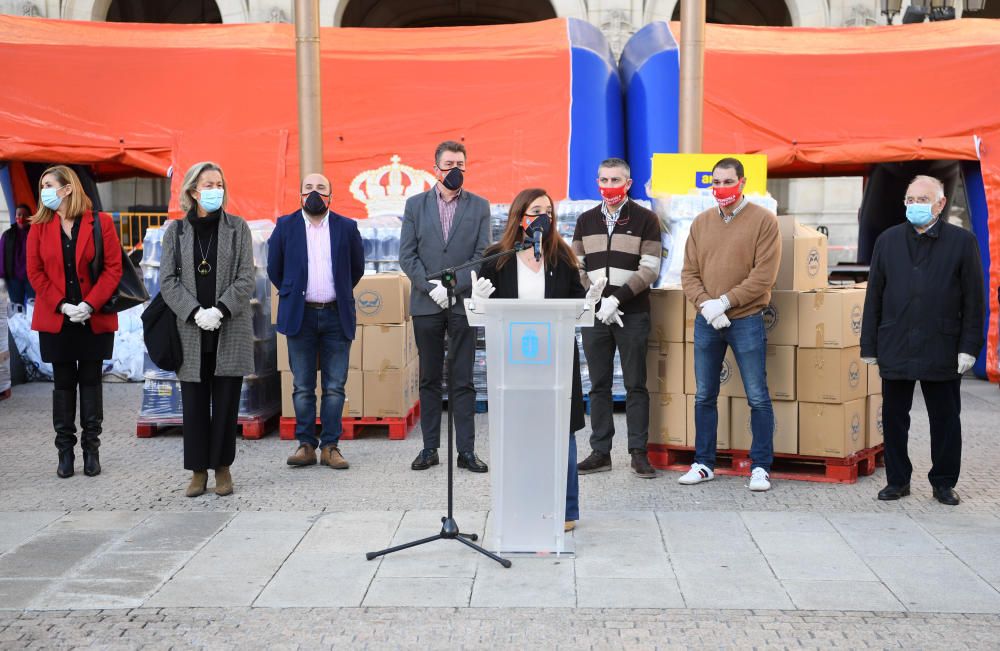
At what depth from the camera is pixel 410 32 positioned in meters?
12.4

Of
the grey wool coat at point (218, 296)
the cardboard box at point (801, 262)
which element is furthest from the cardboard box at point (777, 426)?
the grey wool coat at point (218, 296)

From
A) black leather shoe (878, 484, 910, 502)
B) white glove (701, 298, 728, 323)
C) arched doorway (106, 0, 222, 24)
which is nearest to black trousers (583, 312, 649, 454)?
white glove (701, 298, 728, 323)

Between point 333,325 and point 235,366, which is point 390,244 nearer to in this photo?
point 333,325

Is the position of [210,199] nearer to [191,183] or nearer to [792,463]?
[191,183]

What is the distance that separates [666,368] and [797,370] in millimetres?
837

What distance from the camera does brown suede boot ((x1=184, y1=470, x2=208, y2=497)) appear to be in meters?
6.16

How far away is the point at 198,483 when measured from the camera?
6.19 metres

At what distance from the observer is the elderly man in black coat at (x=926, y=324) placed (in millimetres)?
5754

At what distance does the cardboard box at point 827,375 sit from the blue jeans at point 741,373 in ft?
0.86

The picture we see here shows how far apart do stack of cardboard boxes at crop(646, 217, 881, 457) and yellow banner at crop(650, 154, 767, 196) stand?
7.80ft

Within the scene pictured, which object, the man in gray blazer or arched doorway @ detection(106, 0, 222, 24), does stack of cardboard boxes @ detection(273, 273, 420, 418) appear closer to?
the man in gray blazer

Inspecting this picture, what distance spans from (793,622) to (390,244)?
6104 millimetres

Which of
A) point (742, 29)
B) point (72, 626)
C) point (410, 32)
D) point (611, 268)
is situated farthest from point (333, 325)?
point (742, 29)

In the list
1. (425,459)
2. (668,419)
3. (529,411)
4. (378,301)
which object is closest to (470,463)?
(425,459)
